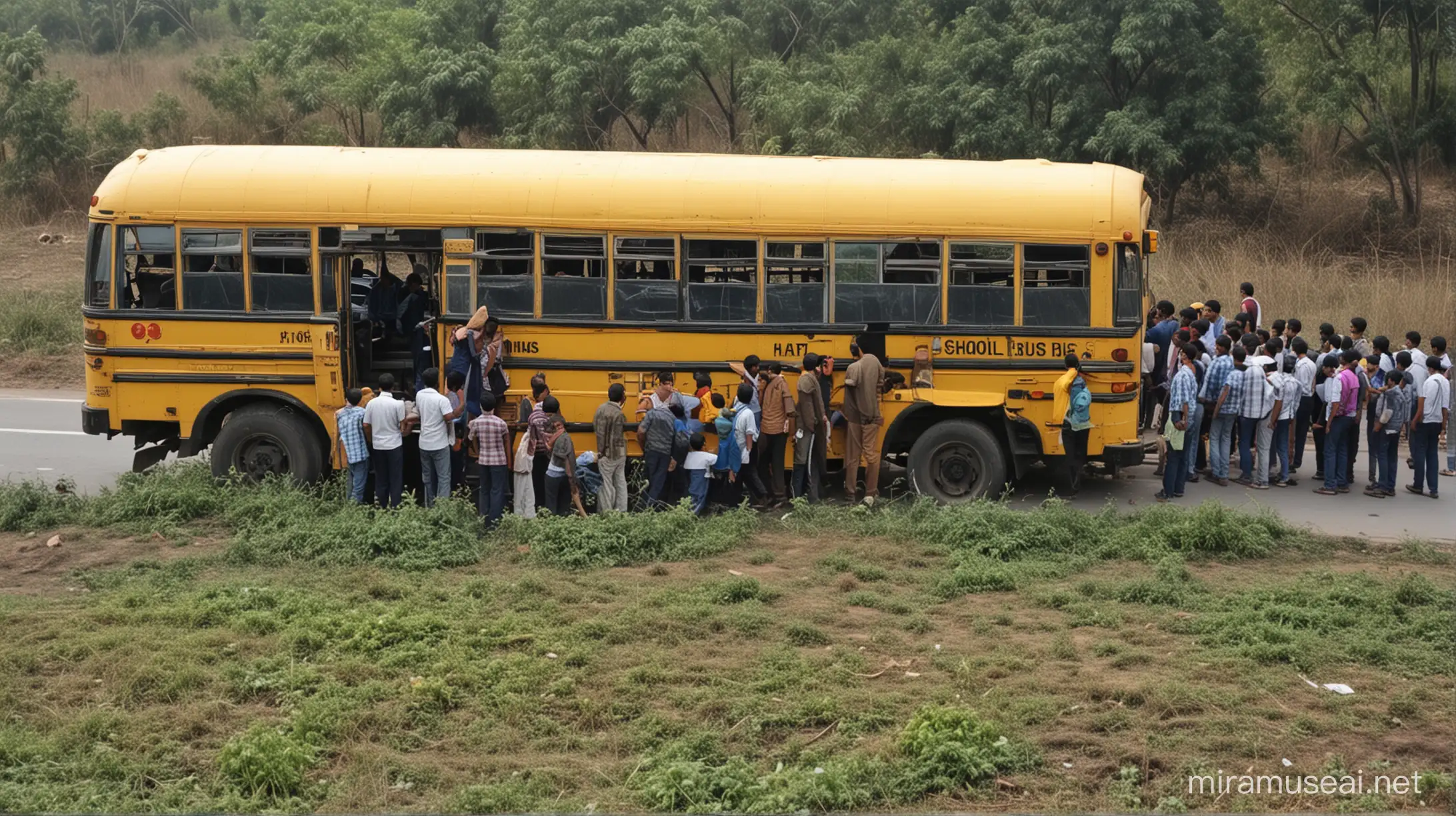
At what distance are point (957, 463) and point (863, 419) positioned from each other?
3.50ft

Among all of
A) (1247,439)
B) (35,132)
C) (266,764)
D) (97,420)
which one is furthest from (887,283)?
(35,132)

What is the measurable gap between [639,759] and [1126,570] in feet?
16.4

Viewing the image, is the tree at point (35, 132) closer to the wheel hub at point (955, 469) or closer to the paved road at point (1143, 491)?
the paved road at point (1143, 491)

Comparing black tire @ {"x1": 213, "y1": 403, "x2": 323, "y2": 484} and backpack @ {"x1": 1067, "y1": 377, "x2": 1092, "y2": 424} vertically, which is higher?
backpack @ {"x1": 1067, "y1": 377, "x2": 1092, "y2": 424}

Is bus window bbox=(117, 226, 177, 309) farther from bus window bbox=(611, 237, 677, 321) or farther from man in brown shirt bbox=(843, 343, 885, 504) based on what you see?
man in brown shirt bbox=(843, 343, 885, 504)

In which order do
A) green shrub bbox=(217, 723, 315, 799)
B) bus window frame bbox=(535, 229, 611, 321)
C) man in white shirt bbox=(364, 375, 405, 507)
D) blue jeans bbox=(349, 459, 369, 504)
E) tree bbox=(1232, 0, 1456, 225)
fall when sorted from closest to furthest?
green shrub bbox=(217, 723, 315, 799)
man in white shirt bbox=(364, 375, 405, 507)
blue jeans bbox=(349, 459, 369, 504)
bus window frame bbox=(535, 229, 611, 321)
tree bbox=(1232, 0, 1456, 225)

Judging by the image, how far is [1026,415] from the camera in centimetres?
1286

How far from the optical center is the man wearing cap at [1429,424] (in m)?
13.7

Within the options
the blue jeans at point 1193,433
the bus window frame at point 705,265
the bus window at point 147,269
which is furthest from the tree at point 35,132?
the blue jeans at point 1193,433

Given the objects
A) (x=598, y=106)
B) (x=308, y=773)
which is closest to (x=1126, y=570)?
(x=308, y=773)

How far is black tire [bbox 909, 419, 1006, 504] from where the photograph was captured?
12930mm

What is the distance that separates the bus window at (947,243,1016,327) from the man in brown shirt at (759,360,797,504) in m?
1.60

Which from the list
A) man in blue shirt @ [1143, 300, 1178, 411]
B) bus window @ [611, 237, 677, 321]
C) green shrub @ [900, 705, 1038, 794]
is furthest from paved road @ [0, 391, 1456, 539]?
green shrub @ [900, 705, 1038, 794]

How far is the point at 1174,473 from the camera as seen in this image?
13.7m
